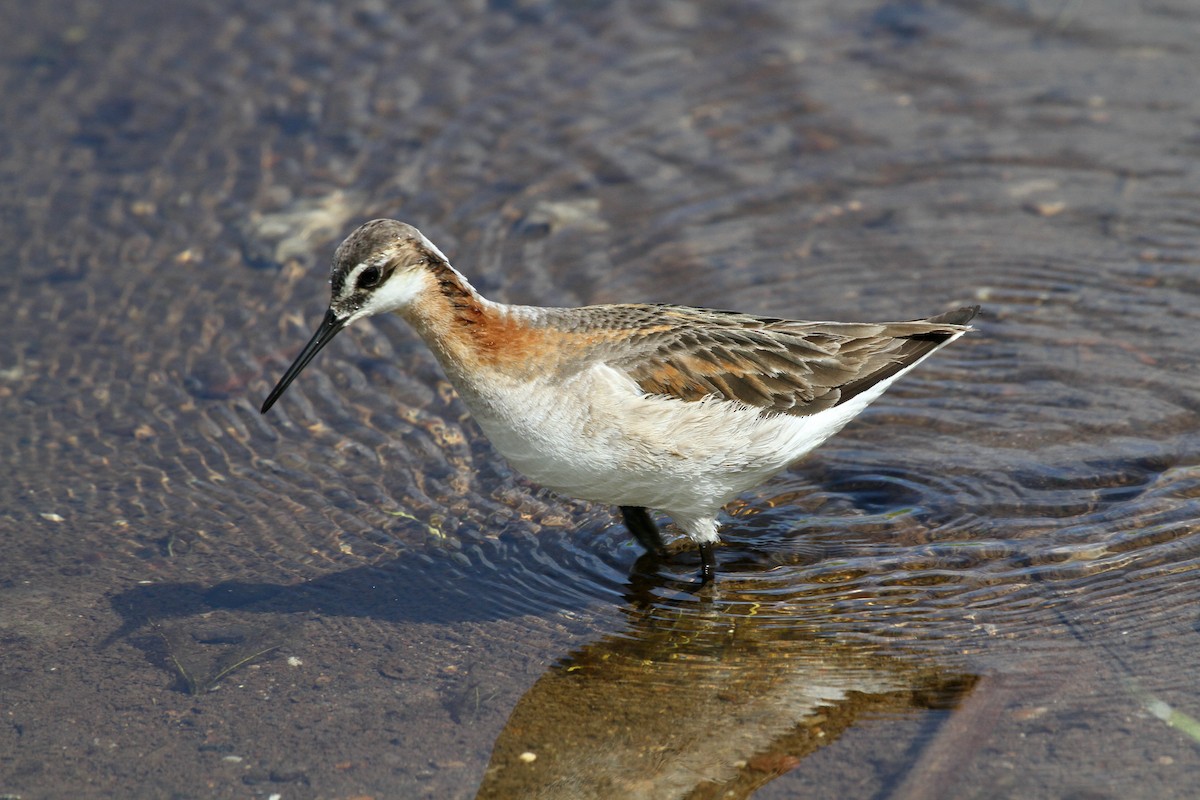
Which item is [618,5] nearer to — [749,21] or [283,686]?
[749,21]

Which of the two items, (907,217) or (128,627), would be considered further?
(907,217)

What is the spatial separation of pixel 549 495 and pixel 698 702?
2.05m

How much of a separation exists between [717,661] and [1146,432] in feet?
10.2

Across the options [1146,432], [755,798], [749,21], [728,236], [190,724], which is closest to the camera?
[755,798]

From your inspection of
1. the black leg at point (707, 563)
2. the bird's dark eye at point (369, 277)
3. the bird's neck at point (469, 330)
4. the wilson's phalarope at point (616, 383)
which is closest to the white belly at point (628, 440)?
the wilson's phalarope at point (616, 383)

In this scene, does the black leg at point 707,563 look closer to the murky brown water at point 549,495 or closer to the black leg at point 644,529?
the murky brown water at point 549,495

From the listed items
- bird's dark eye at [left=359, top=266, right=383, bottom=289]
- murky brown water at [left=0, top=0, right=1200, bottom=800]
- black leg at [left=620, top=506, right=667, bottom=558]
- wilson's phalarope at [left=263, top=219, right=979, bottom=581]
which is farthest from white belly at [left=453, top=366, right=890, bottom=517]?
bird's dark eye at [left=359, top=266, right=383, bottom=289]

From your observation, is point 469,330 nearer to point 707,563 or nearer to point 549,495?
point 549,495

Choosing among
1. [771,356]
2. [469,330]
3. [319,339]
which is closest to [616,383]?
[469,330]

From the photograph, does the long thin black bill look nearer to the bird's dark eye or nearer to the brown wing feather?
the bird's dark eye

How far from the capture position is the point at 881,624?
286 inches

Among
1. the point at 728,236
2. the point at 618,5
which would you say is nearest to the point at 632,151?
the point at 728,236

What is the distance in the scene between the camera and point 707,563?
25.9 feet

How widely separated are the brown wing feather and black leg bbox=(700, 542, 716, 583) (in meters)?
0.86
